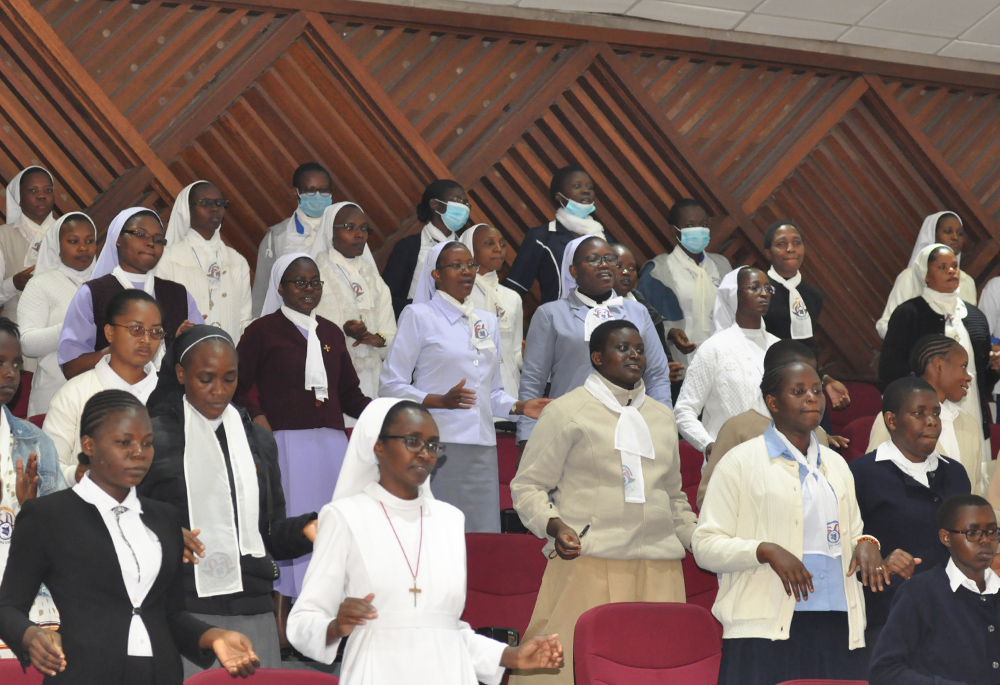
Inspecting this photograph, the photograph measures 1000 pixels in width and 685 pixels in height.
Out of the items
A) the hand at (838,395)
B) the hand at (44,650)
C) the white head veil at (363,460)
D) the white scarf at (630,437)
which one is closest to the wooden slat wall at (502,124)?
the hand at (838,395)

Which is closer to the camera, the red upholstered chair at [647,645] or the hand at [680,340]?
the red upholstered chair at [647,645]

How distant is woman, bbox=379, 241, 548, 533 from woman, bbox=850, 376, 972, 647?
1.31 metres

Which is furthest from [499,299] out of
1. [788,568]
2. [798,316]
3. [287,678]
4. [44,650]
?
[44,650]

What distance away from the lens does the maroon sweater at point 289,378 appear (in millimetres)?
4449

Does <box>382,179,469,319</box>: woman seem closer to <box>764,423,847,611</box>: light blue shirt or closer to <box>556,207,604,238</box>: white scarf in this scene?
<box>556,207,604,238</box>: white scarf

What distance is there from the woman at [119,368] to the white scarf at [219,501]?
42cm

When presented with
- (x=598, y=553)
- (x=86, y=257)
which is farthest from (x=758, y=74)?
(x=598, y=553)

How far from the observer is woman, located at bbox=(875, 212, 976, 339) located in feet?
21.4

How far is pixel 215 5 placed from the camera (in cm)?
679

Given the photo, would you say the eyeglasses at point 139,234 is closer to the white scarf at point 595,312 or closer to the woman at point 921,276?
the white scarf at point 595,312

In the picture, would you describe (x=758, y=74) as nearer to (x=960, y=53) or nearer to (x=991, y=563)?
(x=960, y=53)

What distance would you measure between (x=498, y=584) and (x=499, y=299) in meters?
2.38

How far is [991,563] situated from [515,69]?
502cm

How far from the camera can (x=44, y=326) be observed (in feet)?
15.9
